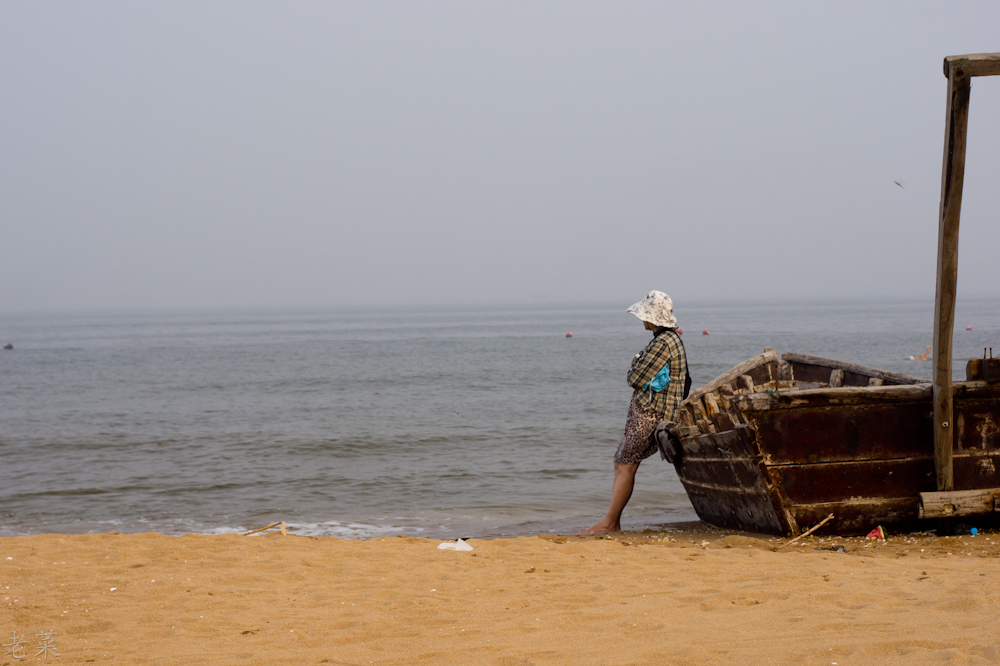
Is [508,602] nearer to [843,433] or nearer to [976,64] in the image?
[843,433]

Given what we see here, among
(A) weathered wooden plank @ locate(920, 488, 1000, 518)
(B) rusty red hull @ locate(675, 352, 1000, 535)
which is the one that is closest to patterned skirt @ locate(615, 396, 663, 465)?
(B) rusty red hull @ locate(675, 352, 1000, 535)

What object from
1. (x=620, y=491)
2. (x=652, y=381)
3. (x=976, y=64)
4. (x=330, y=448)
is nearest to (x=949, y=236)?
(x=976, y=64)

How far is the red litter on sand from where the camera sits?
19.3ft

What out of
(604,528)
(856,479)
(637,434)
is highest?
(637,434)

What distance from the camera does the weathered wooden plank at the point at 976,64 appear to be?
200 inches

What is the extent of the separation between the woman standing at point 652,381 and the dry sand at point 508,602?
2.76ft

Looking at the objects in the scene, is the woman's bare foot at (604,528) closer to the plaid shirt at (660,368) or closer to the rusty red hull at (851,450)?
the plaid shirt at (660,368)

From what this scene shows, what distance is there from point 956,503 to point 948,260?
1739mm

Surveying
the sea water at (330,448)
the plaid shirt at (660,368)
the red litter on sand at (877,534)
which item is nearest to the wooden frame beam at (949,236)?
the red litter on sand at (877,534)

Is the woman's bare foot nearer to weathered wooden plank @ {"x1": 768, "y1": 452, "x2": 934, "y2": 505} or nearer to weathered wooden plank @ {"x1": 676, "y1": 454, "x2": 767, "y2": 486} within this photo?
weathered wooden plank @ {"x1": 676, "y1": 454, "x2": 767, "y2": 486}

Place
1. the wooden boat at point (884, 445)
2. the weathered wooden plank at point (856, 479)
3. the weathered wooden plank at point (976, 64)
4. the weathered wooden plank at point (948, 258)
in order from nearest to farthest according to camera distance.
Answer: the weathered wooden plank at point (976, 64) < the weathered wooden plank at point (948, 258) < the wooden boat at point (884, 445) < the weathered wooden plank at point (856, 479)

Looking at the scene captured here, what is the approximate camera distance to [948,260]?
5.42m

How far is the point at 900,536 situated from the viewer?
234 inches

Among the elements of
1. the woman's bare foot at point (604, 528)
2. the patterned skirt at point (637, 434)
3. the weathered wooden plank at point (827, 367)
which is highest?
the weathered wooden plank at point (827, 367)
